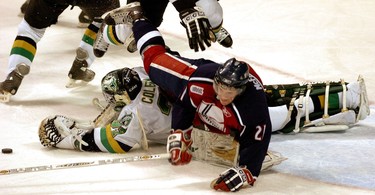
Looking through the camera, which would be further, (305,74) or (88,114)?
(305,74)

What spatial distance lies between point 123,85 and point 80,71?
3.21 ft

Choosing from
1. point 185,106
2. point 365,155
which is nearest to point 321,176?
point 365,155

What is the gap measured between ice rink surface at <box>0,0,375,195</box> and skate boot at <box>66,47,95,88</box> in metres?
0.06

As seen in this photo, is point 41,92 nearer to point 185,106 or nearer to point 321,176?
point 185,106

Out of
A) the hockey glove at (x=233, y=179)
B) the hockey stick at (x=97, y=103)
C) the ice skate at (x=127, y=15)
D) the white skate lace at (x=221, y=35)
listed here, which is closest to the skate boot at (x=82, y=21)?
the hockey stick at (x=97, y=103)

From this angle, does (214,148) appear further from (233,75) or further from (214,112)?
(233,75)

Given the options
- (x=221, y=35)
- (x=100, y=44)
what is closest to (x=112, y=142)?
(x=221, y=35)

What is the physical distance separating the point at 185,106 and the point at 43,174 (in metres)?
0.61

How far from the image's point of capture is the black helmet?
317 centimetres

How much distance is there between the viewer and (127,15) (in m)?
3.89

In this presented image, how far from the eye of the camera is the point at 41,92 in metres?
4.45

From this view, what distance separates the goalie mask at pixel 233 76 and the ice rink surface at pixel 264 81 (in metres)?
0.39

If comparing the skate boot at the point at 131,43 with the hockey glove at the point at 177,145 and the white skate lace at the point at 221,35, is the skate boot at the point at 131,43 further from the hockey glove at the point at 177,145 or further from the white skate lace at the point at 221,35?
the hockey glove at the point at 177,145

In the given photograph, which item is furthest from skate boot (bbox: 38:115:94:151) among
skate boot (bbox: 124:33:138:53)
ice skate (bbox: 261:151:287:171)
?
ice skate (bbox: 261:151:287:171)
